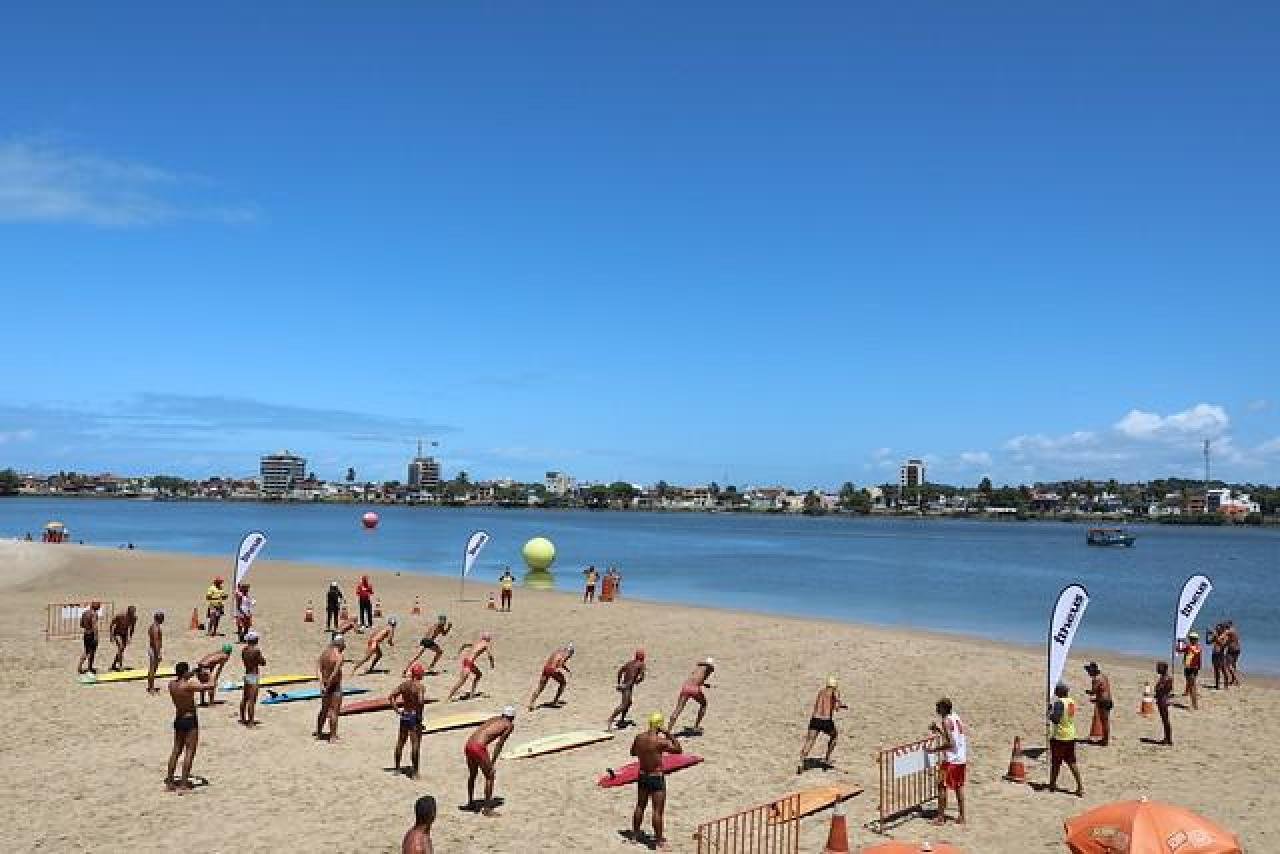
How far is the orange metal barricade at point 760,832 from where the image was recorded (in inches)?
412

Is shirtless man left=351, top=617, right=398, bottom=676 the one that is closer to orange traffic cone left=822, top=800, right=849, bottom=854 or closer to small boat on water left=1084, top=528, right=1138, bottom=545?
orange traffic cone left=822, top=800, right=849, bottom=854

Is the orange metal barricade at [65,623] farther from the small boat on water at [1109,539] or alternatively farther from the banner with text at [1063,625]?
the small boat on water at [1109,539]

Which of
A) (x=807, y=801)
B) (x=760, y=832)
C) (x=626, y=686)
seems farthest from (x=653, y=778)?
(x=626, y=686)

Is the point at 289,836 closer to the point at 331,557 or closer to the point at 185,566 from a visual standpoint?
the point at 185,566

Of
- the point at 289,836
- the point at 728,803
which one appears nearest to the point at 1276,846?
the point at 728,803

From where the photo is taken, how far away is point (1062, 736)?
41.4ft

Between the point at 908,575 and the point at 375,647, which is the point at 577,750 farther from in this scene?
the point at 908,575

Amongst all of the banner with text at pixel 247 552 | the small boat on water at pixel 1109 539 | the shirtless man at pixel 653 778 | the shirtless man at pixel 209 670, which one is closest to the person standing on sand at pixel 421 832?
the shirtless man at pixel 653 778

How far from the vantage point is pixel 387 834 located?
34.7 ft

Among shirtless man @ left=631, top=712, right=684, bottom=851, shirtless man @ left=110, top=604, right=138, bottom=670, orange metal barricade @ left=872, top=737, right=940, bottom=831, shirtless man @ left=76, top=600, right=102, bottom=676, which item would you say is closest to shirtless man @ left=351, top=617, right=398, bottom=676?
shirtless man @ left=110, top=604, right=138, bottom=670

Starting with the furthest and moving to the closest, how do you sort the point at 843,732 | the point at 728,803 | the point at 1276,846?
the point at 843,732 → the point at 728,803 → the point at 1276,846

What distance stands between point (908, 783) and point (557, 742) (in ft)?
16.2

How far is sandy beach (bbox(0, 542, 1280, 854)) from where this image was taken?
10953mm

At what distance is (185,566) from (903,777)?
1772 inches
